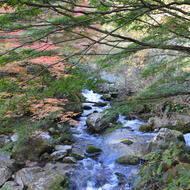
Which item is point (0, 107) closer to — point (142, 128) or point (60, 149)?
point (60, 149)

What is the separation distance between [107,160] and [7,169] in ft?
9.79

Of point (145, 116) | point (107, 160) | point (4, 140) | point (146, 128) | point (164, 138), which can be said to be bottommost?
point (145, 116)

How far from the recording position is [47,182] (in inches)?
167

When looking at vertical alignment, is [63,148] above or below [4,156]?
below

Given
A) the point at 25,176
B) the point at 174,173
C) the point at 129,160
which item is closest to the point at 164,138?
the point at 129,160

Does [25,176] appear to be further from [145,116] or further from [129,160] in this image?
[145,116]

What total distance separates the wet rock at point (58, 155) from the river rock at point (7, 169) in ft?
3.65

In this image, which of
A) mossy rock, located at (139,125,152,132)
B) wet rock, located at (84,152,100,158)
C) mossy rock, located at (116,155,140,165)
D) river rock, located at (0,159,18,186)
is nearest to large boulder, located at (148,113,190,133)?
mossy rock, located at (139,125,152,132)

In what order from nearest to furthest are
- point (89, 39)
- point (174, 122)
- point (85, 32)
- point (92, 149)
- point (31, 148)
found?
point (89, 39)
point (85, 32)
point (31, 148)
point (92, 149)
point (174, 122)

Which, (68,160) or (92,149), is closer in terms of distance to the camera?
(68,160)

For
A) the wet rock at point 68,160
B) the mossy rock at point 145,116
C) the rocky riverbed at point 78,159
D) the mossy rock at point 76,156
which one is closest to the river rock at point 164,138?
the rocky riverbed at point 78,159

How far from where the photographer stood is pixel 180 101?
718cm

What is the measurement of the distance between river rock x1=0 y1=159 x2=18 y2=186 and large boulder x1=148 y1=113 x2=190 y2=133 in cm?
577

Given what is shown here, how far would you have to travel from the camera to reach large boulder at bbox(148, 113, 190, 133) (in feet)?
23.4
